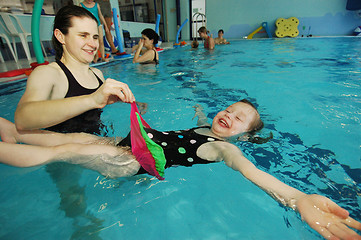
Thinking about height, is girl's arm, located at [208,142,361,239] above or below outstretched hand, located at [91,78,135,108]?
below

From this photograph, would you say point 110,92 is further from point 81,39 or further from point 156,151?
point 81,39

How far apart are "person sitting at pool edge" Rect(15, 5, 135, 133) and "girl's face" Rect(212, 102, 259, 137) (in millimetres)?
1036

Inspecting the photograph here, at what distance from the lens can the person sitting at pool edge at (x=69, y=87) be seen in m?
1.25

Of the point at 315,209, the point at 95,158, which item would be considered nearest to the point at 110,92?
the point at 95,158

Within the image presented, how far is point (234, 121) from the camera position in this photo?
2.00 meters

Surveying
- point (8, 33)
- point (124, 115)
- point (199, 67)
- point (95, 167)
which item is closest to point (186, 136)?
point (95, 167)

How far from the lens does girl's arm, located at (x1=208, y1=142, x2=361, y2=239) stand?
2.73ft

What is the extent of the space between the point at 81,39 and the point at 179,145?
1211 millimetres

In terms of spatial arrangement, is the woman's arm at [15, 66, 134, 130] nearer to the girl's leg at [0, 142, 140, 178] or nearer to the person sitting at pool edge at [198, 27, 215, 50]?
the girl's leg at [0, 142, 140, 178]

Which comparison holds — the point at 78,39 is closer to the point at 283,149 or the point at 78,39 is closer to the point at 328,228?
the point at 328,228

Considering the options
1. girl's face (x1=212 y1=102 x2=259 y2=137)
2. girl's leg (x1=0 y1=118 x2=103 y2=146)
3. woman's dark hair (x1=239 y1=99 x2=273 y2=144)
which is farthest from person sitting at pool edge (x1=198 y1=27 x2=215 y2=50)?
girl's leg (x1=0 y1=118 x2=103 y2=146)

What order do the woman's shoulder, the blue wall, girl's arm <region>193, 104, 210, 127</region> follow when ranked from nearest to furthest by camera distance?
1. the woman's shoulder
2. girl's arm <region>193, 104, 210, 127</region>
3. the blue wall

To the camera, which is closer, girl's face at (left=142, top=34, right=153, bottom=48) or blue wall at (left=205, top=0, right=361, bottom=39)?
girl's face at (left=142, top=34, right=153, bottom=48)

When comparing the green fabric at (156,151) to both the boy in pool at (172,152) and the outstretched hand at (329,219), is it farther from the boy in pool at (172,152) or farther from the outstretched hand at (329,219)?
the outstretched hand at (329,219)
